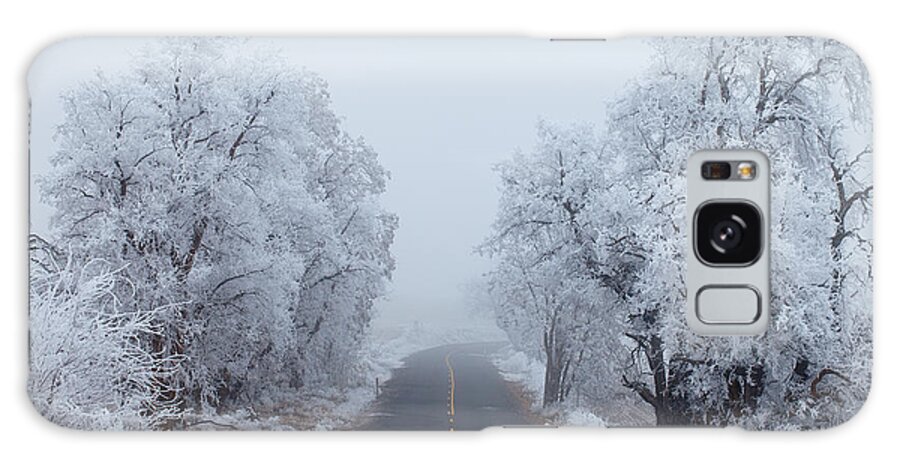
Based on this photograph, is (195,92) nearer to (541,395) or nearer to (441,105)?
(441,105)

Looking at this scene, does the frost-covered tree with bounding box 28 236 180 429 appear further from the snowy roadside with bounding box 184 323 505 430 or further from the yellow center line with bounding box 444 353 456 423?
the yellow center line with bounding box 444 353 456 423

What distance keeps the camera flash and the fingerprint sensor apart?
10.6 inches

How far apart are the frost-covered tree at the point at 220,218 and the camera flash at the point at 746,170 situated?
87 cm

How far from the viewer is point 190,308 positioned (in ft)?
9.48

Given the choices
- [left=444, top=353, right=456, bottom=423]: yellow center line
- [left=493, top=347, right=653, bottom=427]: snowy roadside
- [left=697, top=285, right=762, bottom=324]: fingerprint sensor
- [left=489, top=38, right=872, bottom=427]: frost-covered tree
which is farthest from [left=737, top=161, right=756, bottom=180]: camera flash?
[left=444, top=353, right=456, bottom=423]: yellow center line

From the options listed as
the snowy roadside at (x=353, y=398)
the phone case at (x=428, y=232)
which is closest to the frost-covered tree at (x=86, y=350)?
the phone case at (x=428, y=232)

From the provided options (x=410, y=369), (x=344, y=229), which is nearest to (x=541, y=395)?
(x=410, y=369)

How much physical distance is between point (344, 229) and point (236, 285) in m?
0.30

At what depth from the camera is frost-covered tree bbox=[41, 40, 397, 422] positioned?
2.87 meters

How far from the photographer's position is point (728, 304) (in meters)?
2.81

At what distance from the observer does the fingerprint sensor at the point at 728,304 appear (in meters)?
2.81

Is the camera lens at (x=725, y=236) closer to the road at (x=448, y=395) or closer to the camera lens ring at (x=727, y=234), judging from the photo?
the camera lens ring at (x=727, y=234)

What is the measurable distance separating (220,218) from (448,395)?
720 millimetres

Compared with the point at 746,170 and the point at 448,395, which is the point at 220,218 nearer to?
the point at 448,395
